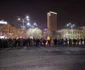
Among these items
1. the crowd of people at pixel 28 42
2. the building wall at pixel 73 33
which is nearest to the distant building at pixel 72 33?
the building wall at pixel 73 33

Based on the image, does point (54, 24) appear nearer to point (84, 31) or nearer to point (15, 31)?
point (84, 31)

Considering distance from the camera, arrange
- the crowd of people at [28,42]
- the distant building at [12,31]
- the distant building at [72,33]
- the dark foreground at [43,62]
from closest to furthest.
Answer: the dark foreground at [43,62], the crowd of people at [28,42], the distant building at [12,31], the distant building at [72,33]

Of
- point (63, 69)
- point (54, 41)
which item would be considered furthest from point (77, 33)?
point (63, 69)

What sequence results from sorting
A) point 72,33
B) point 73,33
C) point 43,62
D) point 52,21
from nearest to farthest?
1. point 43,62
2. point 72,33
3. point 73,33
4. point 52,21

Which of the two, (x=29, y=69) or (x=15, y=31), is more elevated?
(x=15, y=31)

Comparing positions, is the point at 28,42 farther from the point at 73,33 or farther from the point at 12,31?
the point at 73,33

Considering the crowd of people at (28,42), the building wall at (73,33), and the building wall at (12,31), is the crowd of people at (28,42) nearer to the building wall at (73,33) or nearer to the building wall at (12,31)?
the building wall at (12,31)

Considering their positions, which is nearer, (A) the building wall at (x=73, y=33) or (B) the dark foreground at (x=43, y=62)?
(B) the dark foreground at (x=43, y=62)

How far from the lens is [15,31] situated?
354 ft

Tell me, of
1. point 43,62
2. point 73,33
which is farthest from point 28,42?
point 73,33

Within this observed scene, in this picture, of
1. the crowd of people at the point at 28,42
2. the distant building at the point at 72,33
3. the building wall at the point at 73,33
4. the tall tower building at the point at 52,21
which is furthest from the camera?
the tall tower building at the point at 52,21

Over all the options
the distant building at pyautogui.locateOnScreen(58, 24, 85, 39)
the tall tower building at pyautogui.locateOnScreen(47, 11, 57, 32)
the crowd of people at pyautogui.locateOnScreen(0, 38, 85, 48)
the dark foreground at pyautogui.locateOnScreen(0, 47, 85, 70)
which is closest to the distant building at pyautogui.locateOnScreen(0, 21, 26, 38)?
the distant building at pyautogui.locateOnScreen(58, 24, 85, 39)

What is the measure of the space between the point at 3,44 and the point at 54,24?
126m

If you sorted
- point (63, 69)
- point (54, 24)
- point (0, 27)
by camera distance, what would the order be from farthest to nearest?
point (54, 24) → point (0, 27) → point (63, 69)
